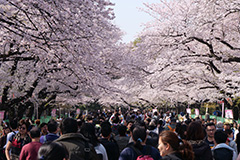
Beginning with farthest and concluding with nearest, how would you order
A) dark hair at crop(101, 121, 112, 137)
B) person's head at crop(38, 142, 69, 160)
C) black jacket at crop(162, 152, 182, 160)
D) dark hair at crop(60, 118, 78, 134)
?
1. dark hair at crop(101, 121, 112, 137)
2. dark hair at crop(60, 118, 78, 134)
3. black jacket at crop(162, 152, 182, 160)
4. person's head at crop(38, 142, 69, 160)

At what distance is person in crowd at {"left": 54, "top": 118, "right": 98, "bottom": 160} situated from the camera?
3531 millimetres

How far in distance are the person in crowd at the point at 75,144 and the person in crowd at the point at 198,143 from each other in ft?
5.89

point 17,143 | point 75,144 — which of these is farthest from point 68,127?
point 17,143

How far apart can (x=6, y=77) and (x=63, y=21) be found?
8916 millimetres

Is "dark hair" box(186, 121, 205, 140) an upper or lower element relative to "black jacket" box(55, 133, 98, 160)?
upper

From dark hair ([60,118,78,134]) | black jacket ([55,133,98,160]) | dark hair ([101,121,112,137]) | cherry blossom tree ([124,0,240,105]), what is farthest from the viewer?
cherry blossom tree ([124,0,240,105])

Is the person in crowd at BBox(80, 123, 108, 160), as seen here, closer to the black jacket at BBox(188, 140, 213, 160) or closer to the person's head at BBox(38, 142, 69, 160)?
the black jacket at BBox(188, 140, 213, 160)

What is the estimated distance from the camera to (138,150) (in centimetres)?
429

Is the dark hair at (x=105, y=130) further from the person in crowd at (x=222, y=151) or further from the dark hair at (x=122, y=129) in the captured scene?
the person in crowd at (x=222, y=151)

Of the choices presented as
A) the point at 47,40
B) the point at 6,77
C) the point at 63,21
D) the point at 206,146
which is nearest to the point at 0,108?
the point at 6,77

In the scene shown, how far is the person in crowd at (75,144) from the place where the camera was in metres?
3.53

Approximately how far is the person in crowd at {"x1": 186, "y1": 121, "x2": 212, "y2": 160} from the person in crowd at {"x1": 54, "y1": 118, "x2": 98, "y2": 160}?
1.80 m

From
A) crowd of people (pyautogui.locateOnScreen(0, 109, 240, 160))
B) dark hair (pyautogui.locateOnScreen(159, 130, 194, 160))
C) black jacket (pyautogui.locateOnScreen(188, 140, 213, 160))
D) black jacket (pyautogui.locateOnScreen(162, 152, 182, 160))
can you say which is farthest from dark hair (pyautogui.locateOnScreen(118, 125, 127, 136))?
black jacket (pyautogui.locateOnScreen(162, 152, 182, 160))

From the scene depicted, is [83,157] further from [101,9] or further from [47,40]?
[101,9]
